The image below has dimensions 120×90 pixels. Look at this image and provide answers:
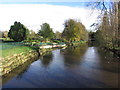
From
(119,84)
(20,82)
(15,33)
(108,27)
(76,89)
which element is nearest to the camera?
(76,89)

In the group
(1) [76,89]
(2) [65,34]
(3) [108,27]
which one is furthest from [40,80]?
(2) [65,34]

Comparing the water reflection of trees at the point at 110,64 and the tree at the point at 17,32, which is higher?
the tree at the point at 17,32

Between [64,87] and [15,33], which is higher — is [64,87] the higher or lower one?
the lower one

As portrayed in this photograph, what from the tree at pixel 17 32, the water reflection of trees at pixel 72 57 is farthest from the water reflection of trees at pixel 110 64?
the tree at pixel 17 32

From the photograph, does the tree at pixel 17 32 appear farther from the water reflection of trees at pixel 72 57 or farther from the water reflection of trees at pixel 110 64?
the water reflection of trees at pixel 110 64

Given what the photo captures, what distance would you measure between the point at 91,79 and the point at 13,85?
191 inches

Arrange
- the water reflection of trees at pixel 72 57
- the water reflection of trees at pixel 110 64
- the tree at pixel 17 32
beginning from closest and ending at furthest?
1. the water reflection of trees at pixel 110 64
2. the water reflection of trees at pixel 72 57
3. the tree at pixel 17 32

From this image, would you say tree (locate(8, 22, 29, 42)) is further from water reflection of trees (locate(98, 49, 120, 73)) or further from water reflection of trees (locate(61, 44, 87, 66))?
water reflection of trees (locate(98, 49, 120, 73))

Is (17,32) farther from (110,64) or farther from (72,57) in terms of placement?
(110,64)

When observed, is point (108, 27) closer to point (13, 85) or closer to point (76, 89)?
point (76, 89)

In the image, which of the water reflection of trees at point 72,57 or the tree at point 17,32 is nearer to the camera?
the water reflection of trees at point 72,57

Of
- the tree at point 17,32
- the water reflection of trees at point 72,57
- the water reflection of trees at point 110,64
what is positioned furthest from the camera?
the tree at point 17,32

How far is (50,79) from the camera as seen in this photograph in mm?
7891

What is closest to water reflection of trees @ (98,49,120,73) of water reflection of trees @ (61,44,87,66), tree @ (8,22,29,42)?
water reflection of trees @ (61,44,87,66)
